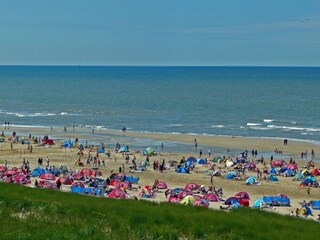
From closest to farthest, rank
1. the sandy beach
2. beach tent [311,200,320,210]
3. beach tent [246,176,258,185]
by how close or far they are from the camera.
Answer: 1. beach tent [311,200,320,210]
2. the sandy beach
3. beach tent [246,176,258,185]

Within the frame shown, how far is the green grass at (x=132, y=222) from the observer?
15109mm

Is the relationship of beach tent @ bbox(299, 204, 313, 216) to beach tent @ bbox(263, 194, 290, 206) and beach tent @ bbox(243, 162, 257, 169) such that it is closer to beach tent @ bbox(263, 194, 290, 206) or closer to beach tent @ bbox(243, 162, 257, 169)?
beach tent @ bbox(263, 194, 290, 206)

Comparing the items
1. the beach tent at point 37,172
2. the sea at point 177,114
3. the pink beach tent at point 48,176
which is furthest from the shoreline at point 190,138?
the pink beach tent at point 48,176

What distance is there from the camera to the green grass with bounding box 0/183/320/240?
15.1 meters

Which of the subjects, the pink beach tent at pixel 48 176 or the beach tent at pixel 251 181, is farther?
the beach tent at pixel 251 181

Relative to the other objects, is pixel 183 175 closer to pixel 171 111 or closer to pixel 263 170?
pixel 263 170

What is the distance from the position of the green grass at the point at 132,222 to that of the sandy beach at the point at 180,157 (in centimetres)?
1343

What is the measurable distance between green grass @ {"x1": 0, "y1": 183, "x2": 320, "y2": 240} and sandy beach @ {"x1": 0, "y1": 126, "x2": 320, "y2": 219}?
1343 cm

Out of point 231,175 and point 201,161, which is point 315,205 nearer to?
point 231,175

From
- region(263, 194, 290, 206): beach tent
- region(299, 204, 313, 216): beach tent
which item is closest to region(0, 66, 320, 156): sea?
region(263, 194, 290, 206): beach tent

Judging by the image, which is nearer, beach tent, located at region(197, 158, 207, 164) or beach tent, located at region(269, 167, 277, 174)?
beach tent, located at region(269, 167, 277, 174)

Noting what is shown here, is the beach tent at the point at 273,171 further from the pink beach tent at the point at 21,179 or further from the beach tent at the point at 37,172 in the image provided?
the pink beach tent at the point at 21,179

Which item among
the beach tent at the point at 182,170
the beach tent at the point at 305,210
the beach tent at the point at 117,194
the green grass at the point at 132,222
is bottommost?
the beach tent at the point at 305,210

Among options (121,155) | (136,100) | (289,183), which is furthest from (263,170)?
(136,100)
